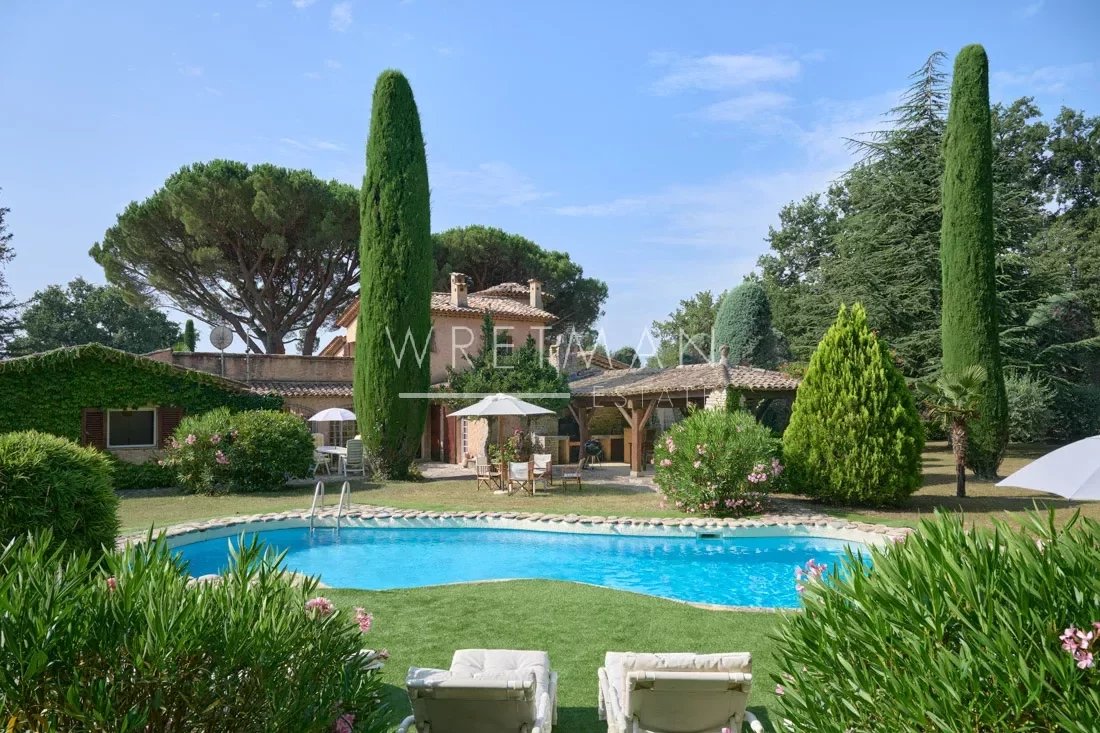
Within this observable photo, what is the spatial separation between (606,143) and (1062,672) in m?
16.0

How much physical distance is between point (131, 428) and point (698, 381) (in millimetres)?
16211

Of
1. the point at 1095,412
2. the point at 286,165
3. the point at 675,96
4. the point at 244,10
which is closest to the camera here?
the point at 244,10

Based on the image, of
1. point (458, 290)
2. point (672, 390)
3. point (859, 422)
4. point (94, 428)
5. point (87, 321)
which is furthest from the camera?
point (87, 321)

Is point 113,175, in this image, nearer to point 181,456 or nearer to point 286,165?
point 181,456

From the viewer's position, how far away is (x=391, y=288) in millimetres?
20875

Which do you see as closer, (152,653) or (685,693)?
(152,653)

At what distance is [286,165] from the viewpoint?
95.5 ft

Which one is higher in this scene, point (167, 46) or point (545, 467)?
point (167, 46)

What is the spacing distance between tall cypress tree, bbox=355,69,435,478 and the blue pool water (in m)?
7.23

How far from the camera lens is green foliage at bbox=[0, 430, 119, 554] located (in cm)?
642

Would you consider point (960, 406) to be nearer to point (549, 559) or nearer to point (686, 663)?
point (549, 559)

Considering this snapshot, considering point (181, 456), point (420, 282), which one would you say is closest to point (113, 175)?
point (181, 456)

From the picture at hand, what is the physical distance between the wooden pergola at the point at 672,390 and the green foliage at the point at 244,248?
14.7 metres

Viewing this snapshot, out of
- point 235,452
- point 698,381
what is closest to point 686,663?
point 698,381
